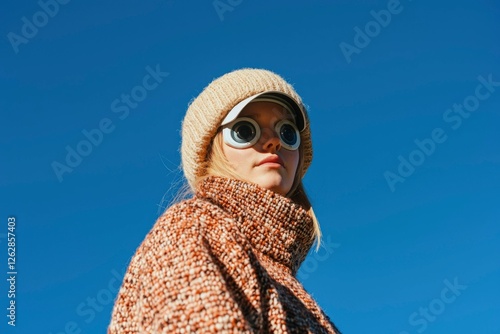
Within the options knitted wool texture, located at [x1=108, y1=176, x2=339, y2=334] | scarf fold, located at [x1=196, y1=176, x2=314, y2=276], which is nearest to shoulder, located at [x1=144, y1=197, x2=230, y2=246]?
knitted wool texture, located at [x1=108, y1=176, x2=339, y2=334]

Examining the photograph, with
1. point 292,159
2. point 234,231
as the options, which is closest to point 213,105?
point 292,159

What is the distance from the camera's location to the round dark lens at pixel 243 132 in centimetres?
334

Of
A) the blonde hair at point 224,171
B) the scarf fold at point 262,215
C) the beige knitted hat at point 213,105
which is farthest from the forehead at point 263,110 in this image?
the scarf fold at point 262,215

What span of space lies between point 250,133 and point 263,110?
18 cm

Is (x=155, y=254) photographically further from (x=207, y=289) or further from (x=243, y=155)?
(x=243, y=155)

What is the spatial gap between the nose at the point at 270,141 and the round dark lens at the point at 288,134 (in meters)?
0.06

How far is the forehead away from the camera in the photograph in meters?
3.43

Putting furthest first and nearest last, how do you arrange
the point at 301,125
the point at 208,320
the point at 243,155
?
the point at 301,125
the point at 243,155
the point at 208,320

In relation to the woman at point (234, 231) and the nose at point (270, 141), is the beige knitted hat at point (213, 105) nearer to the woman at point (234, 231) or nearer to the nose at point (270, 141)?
the woman at point (234, 231)

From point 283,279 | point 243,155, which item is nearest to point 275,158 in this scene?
point 243,155

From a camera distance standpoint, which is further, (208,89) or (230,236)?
(208,89)

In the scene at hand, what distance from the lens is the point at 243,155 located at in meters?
3.30

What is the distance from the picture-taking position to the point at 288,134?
347cm

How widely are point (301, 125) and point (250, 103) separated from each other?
38 cm
